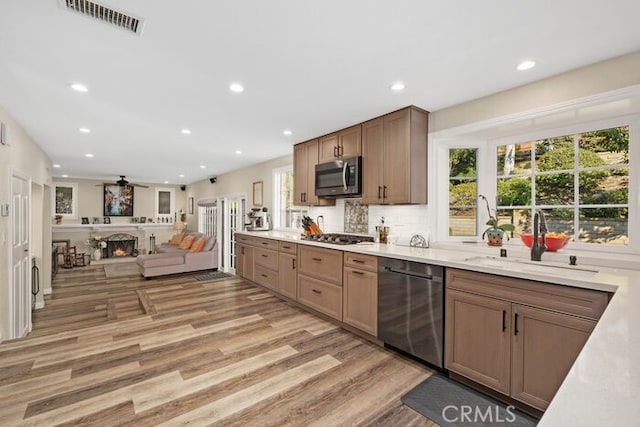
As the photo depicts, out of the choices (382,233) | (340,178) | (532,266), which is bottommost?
(532,266)

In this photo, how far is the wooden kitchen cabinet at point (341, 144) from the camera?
356cm

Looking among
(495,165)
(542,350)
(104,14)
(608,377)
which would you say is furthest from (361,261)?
(104,14)

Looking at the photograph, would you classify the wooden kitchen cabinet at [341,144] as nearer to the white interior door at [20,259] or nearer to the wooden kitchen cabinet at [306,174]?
the wooden kitchen cabinet at [306,174]

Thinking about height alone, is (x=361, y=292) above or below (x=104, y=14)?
below

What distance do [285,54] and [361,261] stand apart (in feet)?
6.45

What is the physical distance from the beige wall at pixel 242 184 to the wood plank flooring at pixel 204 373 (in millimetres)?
2681

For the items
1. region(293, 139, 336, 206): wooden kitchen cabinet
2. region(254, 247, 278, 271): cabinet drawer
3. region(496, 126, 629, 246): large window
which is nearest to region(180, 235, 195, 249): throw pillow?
region(254, 247, 278, 271): cabinet drawer

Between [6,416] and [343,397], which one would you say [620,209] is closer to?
[343,397]

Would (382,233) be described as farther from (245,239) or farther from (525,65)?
(245,239)

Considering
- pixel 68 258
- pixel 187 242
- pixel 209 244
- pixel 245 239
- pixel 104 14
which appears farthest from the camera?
pixel 68 258

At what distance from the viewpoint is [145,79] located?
2414 mm

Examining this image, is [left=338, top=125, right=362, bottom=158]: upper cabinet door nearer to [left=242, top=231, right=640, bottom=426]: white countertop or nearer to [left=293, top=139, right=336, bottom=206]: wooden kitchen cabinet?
[left=293, top=139, right=336, bottom=206]: wooden kitchen cabinet

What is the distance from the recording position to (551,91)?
A: 2305mm

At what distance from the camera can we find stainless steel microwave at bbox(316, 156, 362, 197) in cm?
350
